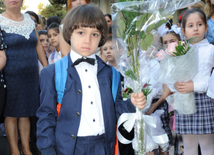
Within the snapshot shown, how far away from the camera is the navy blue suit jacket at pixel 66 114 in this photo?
72.7 inches

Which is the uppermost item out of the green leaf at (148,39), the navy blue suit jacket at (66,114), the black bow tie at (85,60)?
the green leaf at (148,39)

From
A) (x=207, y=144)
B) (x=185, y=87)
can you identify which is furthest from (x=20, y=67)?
(x=207, y=144)

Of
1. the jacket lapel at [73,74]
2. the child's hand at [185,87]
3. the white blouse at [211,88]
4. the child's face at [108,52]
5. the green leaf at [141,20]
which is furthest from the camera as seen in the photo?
the child's face at [108,52]

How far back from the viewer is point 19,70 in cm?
344

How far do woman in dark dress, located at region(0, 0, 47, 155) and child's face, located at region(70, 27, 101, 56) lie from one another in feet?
5.49

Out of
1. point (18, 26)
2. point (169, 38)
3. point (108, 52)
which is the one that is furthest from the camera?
point (108, 52)

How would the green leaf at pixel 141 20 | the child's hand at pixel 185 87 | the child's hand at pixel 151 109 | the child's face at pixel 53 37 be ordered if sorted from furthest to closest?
the child's face at pixel 53 37 → the child's hand at pixel 151 109 → the child's hand at pixel 185 87 → the green leaf at pixel 141 20

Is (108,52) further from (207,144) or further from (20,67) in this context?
(207,144)

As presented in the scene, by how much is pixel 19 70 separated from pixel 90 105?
1.90 meters

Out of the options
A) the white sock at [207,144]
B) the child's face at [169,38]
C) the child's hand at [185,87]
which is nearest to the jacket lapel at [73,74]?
the child's hand at [185,87]

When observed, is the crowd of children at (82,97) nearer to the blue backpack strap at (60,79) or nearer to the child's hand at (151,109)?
the blue backpack strap at (60,79)

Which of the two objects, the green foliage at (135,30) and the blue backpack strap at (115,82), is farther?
the blue backpack strap at (115,82)

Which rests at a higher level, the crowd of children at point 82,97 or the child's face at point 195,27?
the child's face at point 195,27

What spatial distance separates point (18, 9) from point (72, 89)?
2.13 metres
